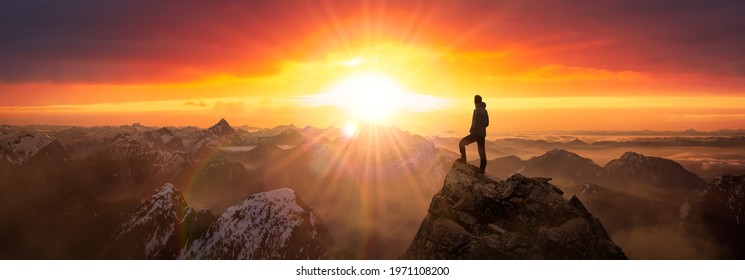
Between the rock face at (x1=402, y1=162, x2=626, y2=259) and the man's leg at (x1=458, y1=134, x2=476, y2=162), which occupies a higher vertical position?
the man's leg at (x1=458, y1=134, x2=476, y2=162)

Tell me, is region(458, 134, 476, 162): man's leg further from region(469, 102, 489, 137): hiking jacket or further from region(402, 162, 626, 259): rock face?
region(402, 162, 626, 259): rock face

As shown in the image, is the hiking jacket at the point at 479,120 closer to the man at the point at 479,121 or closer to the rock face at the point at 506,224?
the man at the point at 479,121

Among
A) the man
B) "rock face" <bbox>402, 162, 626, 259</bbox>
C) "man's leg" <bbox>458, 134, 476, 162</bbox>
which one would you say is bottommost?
"rock face" <bbox>402, 162, 626, 259</bbox>

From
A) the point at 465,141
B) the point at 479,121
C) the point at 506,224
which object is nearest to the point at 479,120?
the point at 479,121

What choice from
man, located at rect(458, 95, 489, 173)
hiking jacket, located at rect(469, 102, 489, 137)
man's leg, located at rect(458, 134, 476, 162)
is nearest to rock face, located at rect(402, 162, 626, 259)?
man's leg, located at rect(458, 134, 476, 162)

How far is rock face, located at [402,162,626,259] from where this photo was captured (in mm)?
22047

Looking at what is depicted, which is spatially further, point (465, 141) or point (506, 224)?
point (465, 141)

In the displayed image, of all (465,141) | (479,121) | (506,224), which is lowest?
(506,224)

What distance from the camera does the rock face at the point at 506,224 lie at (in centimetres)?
2205

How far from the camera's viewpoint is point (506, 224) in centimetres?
2400

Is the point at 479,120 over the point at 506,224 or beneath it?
over

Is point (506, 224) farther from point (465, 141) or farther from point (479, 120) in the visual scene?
point (479, 120)
